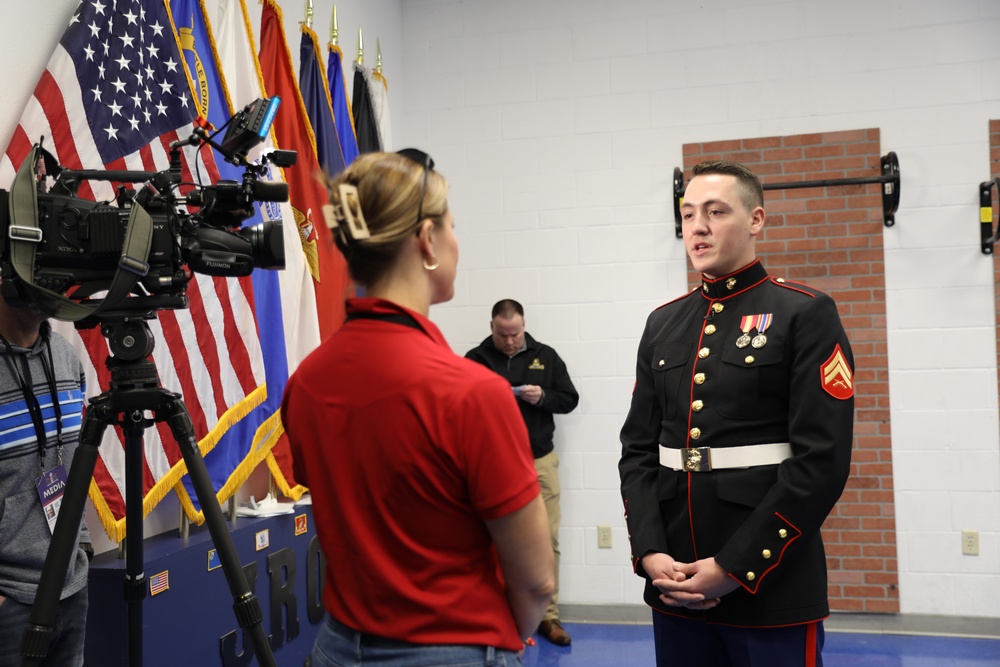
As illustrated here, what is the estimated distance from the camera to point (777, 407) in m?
1.78

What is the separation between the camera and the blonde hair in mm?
1056

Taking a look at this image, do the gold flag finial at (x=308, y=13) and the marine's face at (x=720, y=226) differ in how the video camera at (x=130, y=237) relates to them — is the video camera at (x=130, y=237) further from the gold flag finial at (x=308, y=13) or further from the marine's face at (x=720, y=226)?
the gold flag finial at (x=308, y=13)

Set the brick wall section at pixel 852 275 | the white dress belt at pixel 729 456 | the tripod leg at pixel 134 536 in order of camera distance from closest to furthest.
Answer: the tripod leg at pixel 134 536 → the white dress belt at pixel 729 456 → the brick wall section at pixel 852 275

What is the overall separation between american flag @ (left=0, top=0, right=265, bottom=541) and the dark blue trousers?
4.62 feet

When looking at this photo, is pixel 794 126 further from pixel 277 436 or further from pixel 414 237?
pixel 414 237

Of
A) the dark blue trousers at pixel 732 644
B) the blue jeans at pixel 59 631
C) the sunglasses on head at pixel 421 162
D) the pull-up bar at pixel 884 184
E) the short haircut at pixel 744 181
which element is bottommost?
the dark blue trousers at pixel 732 644

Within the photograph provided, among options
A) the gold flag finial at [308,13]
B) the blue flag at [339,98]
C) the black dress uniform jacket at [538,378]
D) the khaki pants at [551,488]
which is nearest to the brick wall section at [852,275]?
the black dress uniform jacket at [538,378]

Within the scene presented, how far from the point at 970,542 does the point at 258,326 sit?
3.53 m

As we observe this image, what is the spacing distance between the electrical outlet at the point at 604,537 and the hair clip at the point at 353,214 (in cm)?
367

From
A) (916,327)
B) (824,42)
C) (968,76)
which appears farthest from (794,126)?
(916,327)

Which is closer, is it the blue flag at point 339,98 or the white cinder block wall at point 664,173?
the blue flag at point 339,98

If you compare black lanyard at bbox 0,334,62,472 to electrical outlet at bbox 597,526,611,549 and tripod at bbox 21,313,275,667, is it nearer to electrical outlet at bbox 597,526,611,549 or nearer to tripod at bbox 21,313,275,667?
tripod at bbox 21,313,275,667

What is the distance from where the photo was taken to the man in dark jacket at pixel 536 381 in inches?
Answer: 166

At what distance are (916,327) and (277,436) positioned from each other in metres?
3.15
